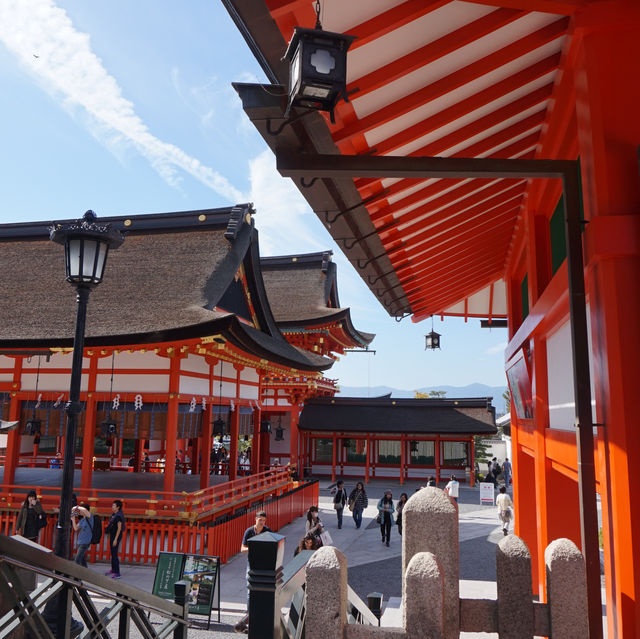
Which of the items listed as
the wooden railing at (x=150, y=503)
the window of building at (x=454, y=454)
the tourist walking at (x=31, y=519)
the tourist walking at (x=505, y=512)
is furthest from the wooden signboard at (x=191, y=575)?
the window of building at (x=454, y=454)

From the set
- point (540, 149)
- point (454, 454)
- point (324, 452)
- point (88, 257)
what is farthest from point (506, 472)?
point (88, 257)

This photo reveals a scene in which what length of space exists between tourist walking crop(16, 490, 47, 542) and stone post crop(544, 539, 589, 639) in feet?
33.2

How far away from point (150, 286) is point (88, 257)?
7545 mm

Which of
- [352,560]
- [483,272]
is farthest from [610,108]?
[352,560]

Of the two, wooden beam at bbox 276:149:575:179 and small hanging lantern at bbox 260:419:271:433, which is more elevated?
wooden beam at bbox 276:149:575:179

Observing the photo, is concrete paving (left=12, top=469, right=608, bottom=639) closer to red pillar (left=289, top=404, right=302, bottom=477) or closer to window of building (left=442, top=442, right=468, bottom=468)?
window of building (left=442, top=442, right=468, bottom=468)

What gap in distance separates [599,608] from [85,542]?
8.99 m

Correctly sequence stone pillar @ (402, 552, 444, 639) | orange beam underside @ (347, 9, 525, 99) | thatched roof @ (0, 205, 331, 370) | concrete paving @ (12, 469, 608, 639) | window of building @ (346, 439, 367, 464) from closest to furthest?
stone pillar @ (402, 552, 444, 639)
orange beam underside @ (347, 9, 525, 99)
concrete paving @ (12, 469, 608, 639)
thatched roof @ (0, 205, 331, 370)
window of building @ (346, 439, 367, 464)

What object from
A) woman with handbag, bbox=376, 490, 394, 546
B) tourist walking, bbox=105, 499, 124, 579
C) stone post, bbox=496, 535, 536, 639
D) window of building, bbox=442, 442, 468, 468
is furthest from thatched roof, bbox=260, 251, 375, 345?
stone post, bbox=496, 535, 536, 639

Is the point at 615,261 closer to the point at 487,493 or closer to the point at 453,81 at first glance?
the point at 453,81

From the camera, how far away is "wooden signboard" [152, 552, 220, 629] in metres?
A: 7.56

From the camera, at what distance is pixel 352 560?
12008 mm

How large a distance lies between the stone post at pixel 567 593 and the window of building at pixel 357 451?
943 inches

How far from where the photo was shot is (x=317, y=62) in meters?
2.65
